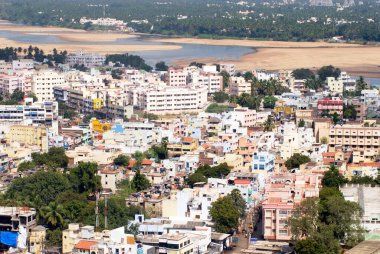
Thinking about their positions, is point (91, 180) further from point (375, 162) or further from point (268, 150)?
point (375, 162)

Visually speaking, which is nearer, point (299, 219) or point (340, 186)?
point (299, 219)

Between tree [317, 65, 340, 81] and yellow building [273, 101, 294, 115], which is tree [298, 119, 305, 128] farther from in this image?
tree [317, 65, 340, 81]

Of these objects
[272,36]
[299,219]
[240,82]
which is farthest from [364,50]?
[299,219]

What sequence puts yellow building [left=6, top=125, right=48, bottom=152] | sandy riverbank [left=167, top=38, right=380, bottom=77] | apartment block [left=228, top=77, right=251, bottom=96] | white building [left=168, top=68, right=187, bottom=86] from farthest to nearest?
sandy riverbank [left=167, top=38, right=380, bottom=77]
white building [left=168, top=68, right=187, bottom=86]
apartment block [left=228, top=77, right=251, bottom=96]
yellow building [left=6, top=125, right=48, bottom=152]

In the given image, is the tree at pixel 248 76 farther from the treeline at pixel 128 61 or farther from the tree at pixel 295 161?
the tree at pixel 295 161

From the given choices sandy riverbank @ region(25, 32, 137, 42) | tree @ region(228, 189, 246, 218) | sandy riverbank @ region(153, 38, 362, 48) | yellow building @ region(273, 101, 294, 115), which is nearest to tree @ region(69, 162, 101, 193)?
tree @ region(228, 189, 246, 218)
